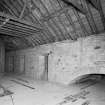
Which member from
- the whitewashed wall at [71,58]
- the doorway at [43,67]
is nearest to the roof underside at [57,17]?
the whitewashed wall at [71,58]

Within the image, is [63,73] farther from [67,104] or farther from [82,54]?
[67,104]

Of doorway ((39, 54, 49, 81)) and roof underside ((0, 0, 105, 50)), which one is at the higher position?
roof underside ((0, 0, 105, 50))

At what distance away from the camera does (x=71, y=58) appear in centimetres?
518

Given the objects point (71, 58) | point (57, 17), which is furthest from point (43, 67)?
point (57, 17)

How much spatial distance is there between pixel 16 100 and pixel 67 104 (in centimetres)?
188

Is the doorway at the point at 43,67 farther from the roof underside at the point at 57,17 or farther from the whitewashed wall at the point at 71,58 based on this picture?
the roof underside at the point at 57,17

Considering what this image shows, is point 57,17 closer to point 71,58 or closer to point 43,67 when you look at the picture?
point 71,58

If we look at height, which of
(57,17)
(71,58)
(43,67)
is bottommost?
(43,67)

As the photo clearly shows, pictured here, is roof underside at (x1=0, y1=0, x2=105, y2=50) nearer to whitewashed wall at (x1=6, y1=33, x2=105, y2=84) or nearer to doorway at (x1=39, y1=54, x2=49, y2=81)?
whitewashed wall at (x1=6, y1=33, x2=105, y2=84)

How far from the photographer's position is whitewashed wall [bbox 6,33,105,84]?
13.8 ft

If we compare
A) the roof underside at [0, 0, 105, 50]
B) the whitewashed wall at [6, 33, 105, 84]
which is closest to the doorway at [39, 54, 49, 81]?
the whitewashed wall at [6, 33, 105, 84]

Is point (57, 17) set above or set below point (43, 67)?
above

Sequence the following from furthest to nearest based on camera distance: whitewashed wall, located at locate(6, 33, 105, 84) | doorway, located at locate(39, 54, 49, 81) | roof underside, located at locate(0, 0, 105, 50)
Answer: doorway, located at locate(39, 54, 49, 81)
whitewashed wall, located at locate(6, 33, 105, 84)
roof underside, located at locate(0, 0, 105, 50)

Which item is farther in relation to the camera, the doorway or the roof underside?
the doorway
